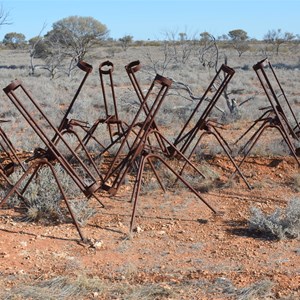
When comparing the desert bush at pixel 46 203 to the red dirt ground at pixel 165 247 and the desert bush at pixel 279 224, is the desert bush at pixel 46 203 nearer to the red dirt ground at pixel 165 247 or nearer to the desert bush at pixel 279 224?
the red dirt ground at pixel 165 247

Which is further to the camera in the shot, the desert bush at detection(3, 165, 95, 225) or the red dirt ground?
the desert bush at detection(3, 165, 95, 225)

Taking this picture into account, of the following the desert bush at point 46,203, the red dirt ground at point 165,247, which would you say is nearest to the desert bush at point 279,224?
the red dirt ground at point 165,247

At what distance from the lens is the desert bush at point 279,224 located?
15.9 feet

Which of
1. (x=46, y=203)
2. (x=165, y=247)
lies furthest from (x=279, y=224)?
(x=46, y=203)

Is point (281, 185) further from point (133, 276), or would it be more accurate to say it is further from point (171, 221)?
point (133, 276)

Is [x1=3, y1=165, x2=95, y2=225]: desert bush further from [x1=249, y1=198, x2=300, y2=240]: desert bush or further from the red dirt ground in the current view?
[x1=249, y1=198, x2=300, y2=240]: desert bush

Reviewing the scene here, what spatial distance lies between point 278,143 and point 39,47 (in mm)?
30252

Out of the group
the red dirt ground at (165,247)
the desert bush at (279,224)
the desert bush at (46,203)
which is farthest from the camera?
the desert bush at (46,203)

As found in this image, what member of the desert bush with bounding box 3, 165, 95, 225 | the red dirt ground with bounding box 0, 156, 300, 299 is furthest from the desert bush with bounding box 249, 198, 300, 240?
the desert bush with bounding box 3, 165, 95, 225

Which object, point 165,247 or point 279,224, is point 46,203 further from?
point 279,224

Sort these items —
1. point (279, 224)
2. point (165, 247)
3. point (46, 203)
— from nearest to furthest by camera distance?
point (165, 247)
point (279, 224)
point (46, 203)

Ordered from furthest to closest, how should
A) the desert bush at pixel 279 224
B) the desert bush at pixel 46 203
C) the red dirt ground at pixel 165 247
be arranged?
the desert bush at pixel 46 203, the desert bush at pixel 279 224, the red dirt ground at pixel 165 247

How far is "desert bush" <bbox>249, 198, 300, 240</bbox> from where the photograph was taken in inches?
190

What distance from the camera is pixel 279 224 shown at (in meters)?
4.96
